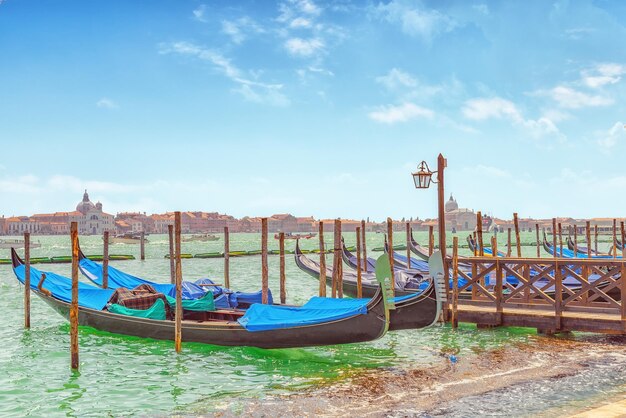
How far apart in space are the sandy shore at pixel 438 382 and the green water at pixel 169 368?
31 cm

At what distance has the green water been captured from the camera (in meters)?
6.29

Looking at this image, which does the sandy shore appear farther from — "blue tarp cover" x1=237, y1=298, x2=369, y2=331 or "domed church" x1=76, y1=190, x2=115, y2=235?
"domed church" x1=76, y1=190, x2=115, y2=235

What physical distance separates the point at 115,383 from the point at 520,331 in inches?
214

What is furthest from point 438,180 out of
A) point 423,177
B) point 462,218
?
point 462,218

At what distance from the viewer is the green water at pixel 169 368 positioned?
6.29 meters

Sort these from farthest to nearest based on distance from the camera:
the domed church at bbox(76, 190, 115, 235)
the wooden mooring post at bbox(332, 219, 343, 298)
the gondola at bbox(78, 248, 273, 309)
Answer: the domed church at bbox(76, 190, 115, 235), the wooden mooring post at bbox(332, 219, 343, 298), the gondola at bbox(78, 248, 273, 309)

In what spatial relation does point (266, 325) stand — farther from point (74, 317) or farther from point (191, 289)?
point (191, 289)

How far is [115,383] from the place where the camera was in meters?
7.03

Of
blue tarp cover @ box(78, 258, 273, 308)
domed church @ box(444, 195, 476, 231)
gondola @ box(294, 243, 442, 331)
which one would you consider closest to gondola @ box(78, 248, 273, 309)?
blue tarp cover @ box(78, 258, 273, 308)

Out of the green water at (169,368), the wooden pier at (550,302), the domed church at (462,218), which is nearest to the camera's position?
the green water at (169,368)

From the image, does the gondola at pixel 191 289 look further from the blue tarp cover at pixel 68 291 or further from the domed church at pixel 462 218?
the domed church at pixel 462 218

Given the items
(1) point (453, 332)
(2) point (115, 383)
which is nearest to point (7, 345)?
(2) point (115, 383)

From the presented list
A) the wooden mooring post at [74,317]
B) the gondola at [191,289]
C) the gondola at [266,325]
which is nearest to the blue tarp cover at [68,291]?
the gondola at [266,325]

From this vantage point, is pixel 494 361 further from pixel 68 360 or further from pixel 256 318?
pixel 68 360
